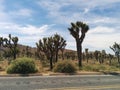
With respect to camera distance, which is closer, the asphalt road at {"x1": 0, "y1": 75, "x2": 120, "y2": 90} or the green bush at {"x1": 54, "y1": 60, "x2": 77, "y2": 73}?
the asphalt road at {"x1": 0, "y1": 75, "x2": 120, "y2": 90}

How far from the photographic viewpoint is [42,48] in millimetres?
38281

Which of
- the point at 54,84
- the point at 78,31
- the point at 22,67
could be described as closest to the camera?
the point at 54,84

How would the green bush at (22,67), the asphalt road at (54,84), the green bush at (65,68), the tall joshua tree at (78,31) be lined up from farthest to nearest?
the tall joshua tree at (78,31), the green bush at (65,68), the green bush at (22,67), the asphalt road at (54,84)

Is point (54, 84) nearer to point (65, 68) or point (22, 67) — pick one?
point (22, 67)

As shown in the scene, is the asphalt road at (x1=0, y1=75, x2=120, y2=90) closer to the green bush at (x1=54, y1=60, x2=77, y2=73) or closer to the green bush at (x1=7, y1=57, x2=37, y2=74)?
the green bush at (x1=7, y1=57, x2=37, y2=74)

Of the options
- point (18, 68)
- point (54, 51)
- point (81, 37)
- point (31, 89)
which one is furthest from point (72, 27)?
point (31, 89)

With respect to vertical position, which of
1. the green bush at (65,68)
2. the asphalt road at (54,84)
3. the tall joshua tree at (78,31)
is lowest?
the asphalt road at (54,84)

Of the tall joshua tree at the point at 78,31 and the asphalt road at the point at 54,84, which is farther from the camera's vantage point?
the tall joshua tree at the point at 78,31

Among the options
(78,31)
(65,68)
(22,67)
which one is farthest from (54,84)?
(78,31)

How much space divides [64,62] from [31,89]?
14754 millimetres

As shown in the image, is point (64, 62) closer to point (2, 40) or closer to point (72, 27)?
point (72, 27)

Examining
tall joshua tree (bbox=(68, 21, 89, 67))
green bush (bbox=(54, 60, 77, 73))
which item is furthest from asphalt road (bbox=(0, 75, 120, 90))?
tall joshua tree (bbox=(68, 21, 89, 67))

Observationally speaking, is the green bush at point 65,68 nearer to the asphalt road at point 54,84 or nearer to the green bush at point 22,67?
the green bush at point 22,67

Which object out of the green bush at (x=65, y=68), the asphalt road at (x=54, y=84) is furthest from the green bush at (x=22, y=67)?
the asphalt road at (x=54, y=84)
